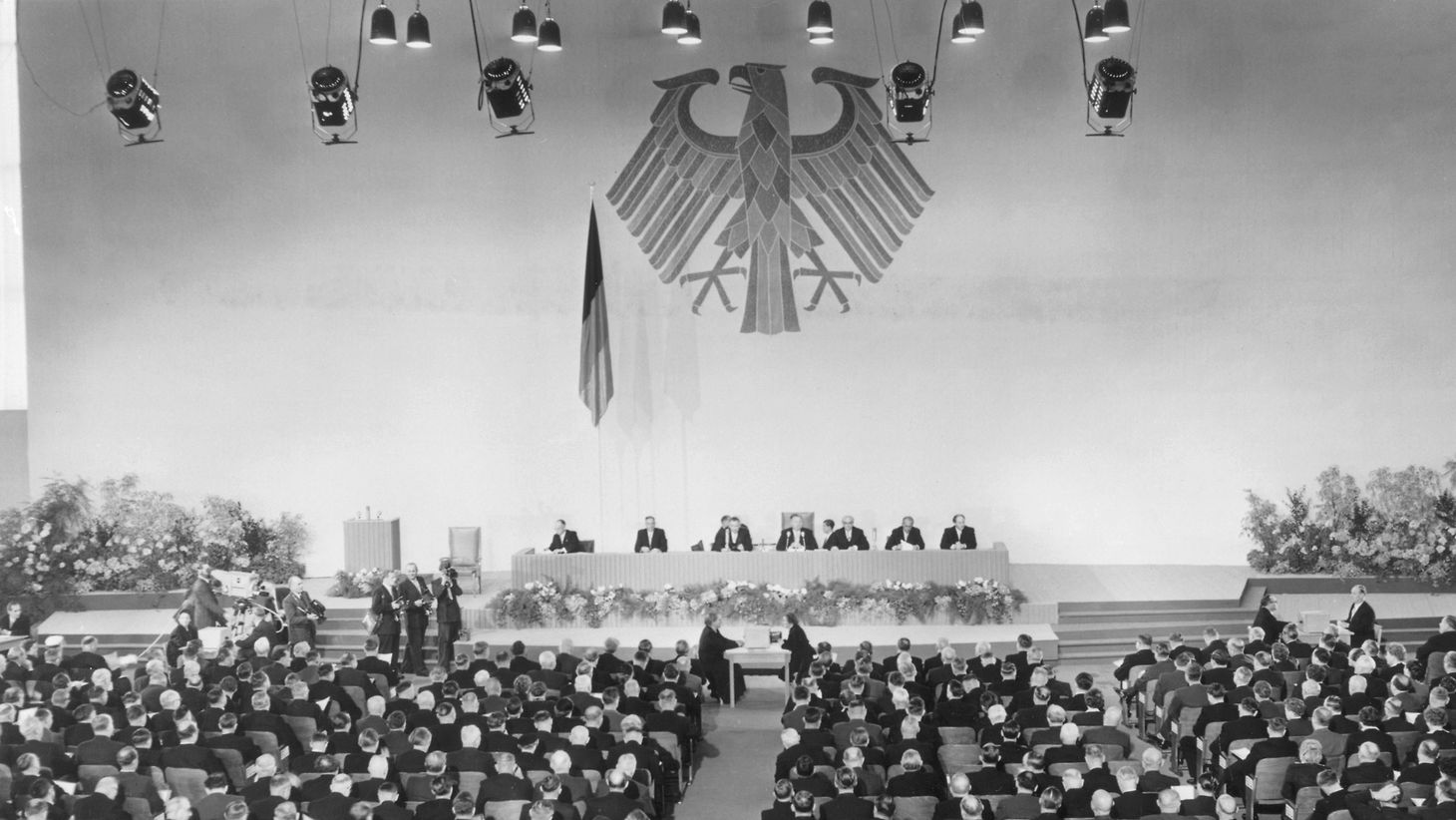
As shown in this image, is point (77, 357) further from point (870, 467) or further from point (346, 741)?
point (346, 741)

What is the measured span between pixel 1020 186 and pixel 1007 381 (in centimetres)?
285

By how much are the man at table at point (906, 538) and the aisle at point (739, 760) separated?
3.36 m

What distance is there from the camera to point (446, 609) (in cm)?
1659

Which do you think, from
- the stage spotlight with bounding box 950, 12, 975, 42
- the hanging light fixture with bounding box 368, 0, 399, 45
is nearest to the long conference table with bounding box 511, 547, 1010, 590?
the stage spotlight with bounding box 950, 12, 975, 42

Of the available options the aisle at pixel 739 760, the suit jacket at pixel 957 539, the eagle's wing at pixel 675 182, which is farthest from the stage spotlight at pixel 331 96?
the suit jacket at pixel 957 539

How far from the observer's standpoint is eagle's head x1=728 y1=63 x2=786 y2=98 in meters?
20.8

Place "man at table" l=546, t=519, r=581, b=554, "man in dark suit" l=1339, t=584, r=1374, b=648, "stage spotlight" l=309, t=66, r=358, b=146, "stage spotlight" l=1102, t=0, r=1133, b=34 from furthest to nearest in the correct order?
"man at table" l=546, t=519, r=581, b=554
"stage spotlight" l=309, t=66, r=358, b=146
"stage spotlight" l=1102, t=0, r=1133, b=34
"man in dark suit" l=1339, t=584, r=1374, b=648

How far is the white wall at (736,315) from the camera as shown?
20766mm

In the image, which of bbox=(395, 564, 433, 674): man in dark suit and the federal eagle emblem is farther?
the federal eagle emblem

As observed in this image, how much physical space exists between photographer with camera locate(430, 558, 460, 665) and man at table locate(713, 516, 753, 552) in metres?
3.66

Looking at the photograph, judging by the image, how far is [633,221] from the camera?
69.6 feet

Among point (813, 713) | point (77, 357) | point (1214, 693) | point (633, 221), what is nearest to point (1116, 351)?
point (633, 221)

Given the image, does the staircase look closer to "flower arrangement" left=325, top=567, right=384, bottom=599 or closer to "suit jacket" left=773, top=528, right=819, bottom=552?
"suit jacket" left=773, top=528, right=819, bottom=552

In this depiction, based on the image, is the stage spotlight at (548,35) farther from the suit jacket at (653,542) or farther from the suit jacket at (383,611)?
the suit jacket at (383,611)
